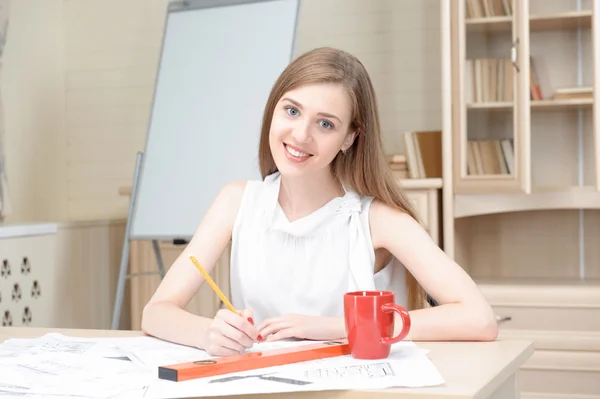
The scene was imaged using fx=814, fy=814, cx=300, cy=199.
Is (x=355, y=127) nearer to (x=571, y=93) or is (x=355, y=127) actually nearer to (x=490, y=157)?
(x=490, y=157)

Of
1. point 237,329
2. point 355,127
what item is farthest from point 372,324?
point 355,127

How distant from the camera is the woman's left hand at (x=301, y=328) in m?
1.38

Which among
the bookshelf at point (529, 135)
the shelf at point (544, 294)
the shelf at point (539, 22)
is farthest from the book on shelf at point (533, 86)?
the shelf at point (544, 294)

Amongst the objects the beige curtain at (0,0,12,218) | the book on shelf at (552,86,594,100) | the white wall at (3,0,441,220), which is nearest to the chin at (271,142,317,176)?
the book on shelf at (552,86,594,100)

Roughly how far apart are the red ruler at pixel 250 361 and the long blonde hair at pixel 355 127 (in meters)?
0.60

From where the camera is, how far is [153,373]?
3.72ft

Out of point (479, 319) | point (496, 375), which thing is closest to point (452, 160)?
point (479, 319)

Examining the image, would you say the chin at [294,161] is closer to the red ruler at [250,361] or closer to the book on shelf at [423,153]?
the red ruler at [250,361]

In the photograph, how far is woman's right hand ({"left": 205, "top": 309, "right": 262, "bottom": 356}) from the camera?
1.24 meters

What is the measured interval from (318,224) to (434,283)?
1.03 ft

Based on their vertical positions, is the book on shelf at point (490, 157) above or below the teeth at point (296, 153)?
above

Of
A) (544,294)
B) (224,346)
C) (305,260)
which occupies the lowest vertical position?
(544,294)

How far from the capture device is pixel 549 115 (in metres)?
3.27

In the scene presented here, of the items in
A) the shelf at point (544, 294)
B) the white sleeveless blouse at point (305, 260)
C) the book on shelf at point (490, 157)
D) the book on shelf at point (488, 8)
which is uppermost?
the book on shelf at point (488, 8)
